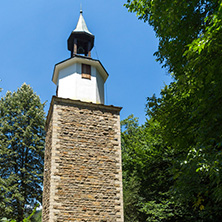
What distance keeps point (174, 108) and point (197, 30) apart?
233 centimetres

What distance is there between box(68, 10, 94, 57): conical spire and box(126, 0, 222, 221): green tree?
576 cm

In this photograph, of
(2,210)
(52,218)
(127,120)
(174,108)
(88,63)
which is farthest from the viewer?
(127,120)

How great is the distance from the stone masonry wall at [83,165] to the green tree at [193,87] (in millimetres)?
2916

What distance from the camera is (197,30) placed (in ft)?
22.1

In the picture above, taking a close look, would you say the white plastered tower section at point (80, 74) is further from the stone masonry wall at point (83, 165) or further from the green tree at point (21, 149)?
the green tree at point (21, 149)

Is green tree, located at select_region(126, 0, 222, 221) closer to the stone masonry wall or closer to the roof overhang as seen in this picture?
the stone masonry wall

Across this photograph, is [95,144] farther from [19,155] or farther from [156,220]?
[19,155]

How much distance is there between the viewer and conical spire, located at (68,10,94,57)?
44.1ft

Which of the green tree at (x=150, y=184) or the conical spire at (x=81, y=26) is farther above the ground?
the conical spire at (x=81, y=26)

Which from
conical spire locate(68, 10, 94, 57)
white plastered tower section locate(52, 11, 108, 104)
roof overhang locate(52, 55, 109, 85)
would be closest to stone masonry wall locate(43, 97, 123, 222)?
white plastered tower section locate(52, 11, 108, 104)

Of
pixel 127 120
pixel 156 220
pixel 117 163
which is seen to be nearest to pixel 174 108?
pixel 117 163

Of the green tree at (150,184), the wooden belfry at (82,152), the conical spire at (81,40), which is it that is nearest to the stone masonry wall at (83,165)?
the wooden belfry at (82,152)

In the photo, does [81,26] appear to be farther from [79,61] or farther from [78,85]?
[78,85]

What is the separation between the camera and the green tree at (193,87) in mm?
5180
